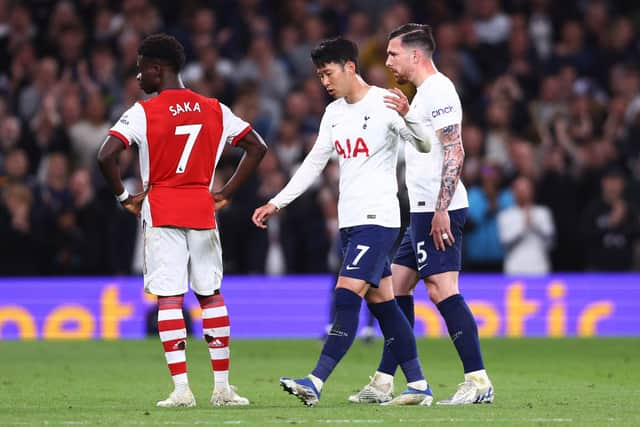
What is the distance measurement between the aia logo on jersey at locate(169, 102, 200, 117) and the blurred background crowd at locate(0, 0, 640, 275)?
6.26 metres

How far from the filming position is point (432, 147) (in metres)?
9.03

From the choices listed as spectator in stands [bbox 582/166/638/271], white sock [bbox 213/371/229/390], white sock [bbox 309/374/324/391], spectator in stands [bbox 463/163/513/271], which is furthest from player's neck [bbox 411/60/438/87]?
spectator in stands [bbox 582/166/638/271]

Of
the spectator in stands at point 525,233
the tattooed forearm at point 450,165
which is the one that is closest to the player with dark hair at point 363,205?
the tattooed forearm at point 450,165

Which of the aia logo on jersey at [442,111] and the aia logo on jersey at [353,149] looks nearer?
the aia logo on jersey at [353,149]

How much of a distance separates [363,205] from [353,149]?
1.16 ft

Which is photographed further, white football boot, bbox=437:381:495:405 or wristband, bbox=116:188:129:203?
wristband, bbox=116:188:129:203

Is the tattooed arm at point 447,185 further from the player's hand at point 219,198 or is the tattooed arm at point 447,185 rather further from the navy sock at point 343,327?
the player's hand at point 219,198

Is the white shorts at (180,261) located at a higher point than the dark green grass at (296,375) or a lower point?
higher

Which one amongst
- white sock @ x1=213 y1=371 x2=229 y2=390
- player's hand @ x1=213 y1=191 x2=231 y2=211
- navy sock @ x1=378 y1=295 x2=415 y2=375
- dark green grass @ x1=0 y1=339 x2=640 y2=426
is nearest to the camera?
dark green grass @ x1=0 y1=339 x2=640 y2=426

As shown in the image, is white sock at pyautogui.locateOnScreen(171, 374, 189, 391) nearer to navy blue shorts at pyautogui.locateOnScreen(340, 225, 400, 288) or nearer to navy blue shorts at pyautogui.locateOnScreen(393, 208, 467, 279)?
navy blue shorts at pyautogui.locateOnScreen(340, 225, 400, 288)

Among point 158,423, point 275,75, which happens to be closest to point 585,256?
point 275,75

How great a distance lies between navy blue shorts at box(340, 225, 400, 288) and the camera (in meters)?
8.63

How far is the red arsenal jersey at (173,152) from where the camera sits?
8.80 m

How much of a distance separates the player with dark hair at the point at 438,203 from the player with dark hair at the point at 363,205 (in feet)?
0.77
